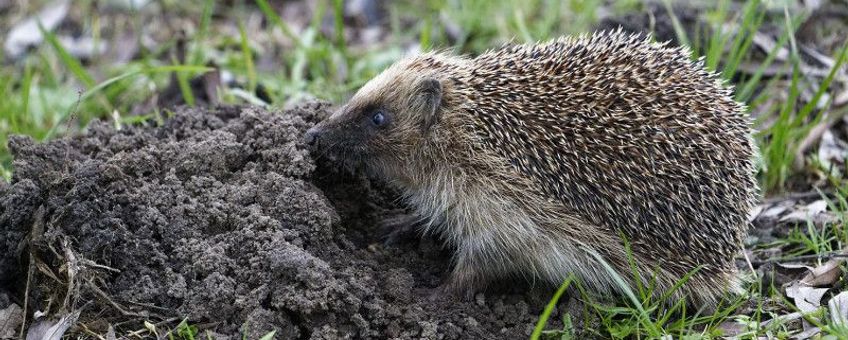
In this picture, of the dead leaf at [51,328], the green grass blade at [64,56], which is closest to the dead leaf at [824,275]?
the dead leaf at [51,328]

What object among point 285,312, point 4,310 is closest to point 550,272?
point 285,312

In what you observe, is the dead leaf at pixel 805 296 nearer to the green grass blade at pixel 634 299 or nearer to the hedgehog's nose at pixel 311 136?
the green grass blade at pixel 634 299

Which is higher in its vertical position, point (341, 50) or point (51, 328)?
point (341, 50)

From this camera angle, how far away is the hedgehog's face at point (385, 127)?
5.33 m

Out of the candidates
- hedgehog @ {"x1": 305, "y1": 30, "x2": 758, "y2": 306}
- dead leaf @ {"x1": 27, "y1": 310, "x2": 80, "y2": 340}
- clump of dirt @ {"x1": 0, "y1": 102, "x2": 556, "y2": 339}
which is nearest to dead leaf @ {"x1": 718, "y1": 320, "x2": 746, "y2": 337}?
hedgehog @ {"x1": 305, "y1": 30, "x2": 758, "y2": 306}

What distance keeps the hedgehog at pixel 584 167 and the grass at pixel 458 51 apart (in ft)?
1.00

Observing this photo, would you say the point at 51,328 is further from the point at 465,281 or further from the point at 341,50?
the point at 341,50

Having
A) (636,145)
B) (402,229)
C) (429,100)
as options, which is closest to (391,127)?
(429,100)

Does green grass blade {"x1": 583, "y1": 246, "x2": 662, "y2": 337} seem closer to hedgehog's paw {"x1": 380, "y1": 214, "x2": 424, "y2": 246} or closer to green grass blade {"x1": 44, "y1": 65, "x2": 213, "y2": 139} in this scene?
hedgehog's paw {"x1": 380, "y1": 214, "x2": 424, "y2": 246}

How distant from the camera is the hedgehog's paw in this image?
17.6 ft

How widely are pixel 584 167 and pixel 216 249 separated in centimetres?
198

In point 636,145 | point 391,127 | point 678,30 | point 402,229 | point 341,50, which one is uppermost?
point 678,30

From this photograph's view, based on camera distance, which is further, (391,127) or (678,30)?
(678,30)

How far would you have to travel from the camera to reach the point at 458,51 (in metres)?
8.66
